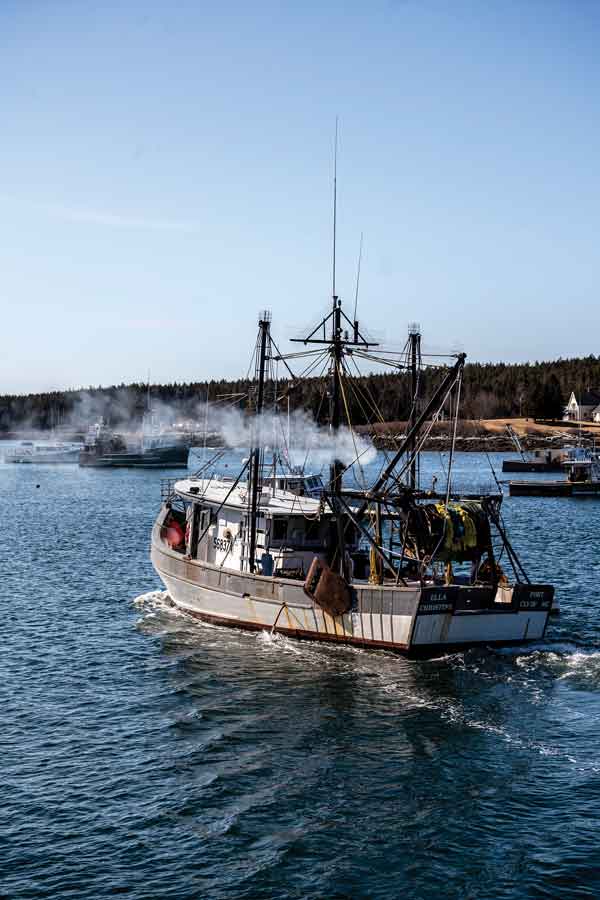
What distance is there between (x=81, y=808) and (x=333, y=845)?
606cm

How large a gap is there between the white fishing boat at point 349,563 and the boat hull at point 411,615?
45 mm

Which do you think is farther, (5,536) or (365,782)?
(5,536)

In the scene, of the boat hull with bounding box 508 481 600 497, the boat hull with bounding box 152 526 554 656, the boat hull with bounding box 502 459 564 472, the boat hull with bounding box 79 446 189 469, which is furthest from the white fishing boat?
the boat hull with bounding box 79 446 189 469

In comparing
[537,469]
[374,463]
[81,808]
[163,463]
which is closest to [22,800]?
[81,808]

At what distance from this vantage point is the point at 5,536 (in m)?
70.9

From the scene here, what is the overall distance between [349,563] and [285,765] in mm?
13411

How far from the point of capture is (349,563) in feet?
121

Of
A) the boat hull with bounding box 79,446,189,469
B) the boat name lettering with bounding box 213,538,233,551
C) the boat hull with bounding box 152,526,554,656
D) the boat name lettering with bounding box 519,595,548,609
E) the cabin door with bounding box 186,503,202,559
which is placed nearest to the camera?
the boat hull with bounding box 152,526,554,656

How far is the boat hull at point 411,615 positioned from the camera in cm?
3222

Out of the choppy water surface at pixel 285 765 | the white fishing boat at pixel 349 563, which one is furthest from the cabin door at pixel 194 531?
the choppy water surface at pixel 285 765

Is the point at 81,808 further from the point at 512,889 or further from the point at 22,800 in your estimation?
the point at 512,889

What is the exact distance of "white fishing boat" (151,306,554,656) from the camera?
3281 centimetres

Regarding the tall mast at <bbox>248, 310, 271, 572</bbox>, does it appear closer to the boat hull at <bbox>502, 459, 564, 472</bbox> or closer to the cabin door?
the cabin door

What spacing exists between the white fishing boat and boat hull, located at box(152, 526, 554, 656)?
0.05 meters
